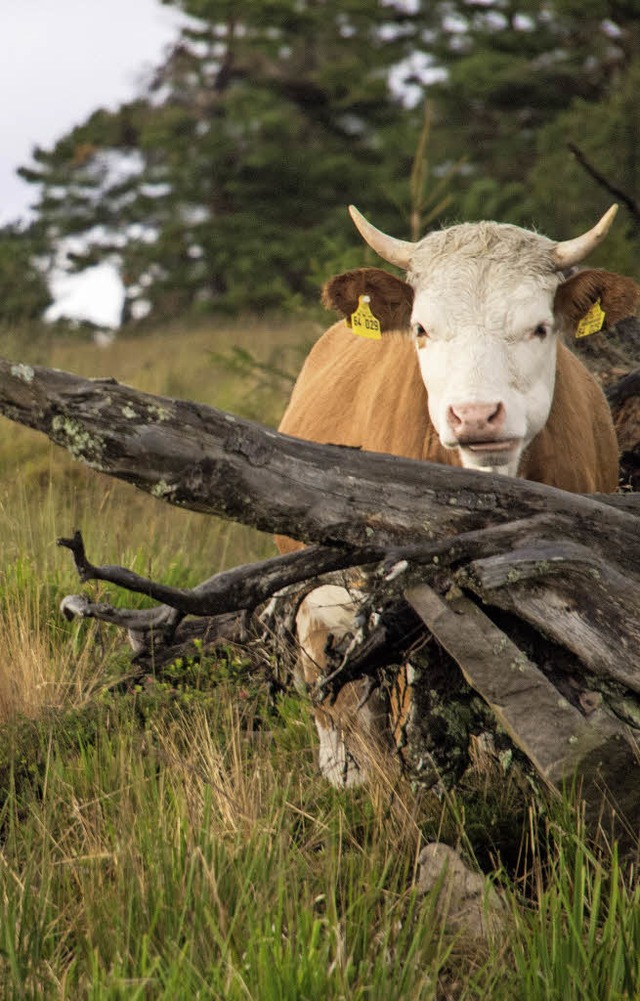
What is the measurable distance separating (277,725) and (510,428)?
1.44 metres

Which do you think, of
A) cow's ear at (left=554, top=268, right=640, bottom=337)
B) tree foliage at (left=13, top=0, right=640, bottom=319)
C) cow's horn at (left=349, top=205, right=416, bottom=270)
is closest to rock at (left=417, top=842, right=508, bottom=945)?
cow's ear at (left=554, top=268, right=640, bottom=337)

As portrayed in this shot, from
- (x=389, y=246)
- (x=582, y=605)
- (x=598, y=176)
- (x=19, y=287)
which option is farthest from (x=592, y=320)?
(x=19, y=287)

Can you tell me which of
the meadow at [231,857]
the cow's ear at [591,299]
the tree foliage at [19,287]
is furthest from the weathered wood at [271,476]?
the tree foliage at [19,287]

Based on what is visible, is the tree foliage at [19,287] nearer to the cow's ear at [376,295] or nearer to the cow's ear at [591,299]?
the cow's ear at [376,295]

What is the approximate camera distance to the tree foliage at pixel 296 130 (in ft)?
78.5

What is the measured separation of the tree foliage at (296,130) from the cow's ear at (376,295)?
18.0 meters

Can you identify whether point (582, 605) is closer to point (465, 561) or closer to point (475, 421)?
point (465, 561)

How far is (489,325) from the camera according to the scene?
4.14 meters

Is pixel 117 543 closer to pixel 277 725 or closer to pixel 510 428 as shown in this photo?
pixel 277 725

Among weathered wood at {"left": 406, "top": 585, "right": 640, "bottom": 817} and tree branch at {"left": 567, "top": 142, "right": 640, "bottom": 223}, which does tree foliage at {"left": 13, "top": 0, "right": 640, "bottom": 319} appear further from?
weathered wood at {"left": 406, "top": 585, "right": 640, "bottom": 817}

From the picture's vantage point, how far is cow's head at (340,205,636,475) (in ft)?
12.9

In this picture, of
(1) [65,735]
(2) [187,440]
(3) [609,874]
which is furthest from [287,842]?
(1) [65,735]

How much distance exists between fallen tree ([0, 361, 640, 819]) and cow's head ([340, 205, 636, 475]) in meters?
0.78

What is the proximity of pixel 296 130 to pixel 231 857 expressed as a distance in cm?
2298
